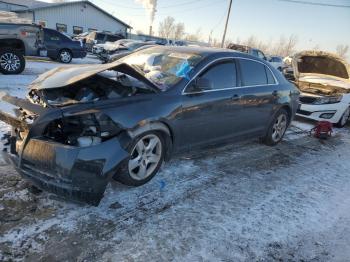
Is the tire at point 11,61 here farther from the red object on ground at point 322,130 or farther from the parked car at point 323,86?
the red object on ground at point 322,130

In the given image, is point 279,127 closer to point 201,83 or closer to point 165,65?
point 201,83

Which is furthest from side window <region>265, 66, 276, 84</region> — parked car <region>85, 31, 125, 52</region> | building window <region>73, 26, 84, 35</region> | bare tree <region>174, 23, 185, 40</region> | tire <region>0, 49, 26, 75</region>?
bare tree <region>174, 23, 185, 40</region>

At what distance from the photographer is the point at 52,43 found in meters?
15.9

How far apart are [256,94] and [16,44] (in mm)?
7875

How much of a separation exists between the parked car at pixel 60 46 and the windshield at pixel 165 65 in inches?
470

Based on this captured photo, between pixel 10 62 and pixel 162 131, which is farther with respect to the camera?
pixel 10 62

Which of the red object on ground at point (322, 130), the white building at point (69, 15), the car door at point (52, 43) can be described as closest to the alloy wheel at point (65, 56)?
the car door at point (52, 43)

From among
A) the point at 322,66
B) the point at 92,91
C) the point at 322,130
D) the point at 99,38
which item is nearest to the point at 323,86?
the point at 322,66

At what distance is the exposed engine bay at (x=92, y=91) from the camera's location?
3.65 meters

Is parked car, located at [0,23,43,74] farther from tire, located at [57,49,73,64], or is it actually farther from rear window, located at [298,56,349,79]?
rear window, located at [298,56,349,79]

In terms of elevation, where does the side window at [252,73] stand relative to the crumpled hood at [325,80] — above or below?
above

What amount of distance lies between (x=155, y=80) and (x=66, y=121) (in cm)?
138

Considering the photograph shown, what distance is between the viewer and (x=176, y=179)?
176 inches

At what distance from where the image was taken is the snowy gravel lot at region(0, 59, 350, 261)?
3000mm
